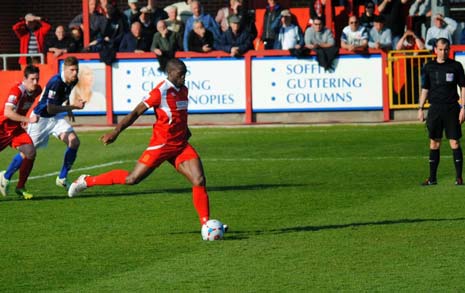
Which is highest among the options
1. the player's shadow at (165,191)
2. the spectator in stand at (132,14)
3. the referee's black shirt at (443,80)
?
the spectator in stand at (132,14)

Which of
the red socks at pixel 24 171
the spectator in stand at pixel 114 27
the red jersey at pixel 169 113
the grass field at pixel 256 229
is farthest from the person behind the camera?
the spectator in stand at pixel 114 27

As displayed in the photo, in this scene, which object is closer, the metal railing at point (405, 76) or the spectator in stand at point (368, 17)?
the metal railing at point (405, 76)

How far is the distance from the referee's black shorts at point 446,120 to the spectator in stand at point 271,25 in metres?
10.6

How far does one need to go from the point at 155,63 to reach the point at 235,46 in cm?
181

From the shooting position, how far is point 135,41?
86.3 ft

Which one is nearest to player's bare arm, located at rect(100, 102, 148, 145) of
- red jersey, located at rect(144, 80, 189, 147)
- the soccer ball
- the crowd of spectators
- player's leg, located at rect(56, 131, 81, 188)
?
red jersey, located at rect(144, 80, 189, 147)

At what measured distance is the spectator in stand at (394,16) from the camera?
2588cm

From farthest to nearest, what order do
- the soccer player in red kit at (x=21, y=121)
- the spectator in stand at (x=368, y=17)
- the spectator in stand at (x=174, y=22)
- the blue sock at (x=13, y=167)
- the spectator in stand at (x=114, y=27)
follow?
the spectator in stand at (x=114, y=27), the spectator in stand at (x=174, y=22), the spectator in stand at (x=368, y=17), the blue sock at (x=13, y=167), the soccer player in red kit at (x=21, y=121)

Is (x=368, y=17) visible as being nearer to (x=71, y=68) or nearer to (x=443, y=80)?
(x=443, y=80)

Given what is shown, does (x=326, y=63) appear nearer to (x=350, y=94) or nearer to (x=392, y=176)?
(x=350, y=94)

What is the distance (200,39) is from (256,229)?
46.3ft

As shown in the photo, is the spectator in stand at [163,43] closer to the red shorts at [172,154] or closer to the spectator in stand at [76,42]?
the spectator in stand at [76,42]

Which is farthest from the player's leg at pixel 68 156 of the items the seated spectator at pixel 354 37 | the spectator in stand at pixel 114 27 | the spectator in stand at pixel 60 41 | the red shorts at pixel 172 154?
the spectator in stand at pixel 60 41

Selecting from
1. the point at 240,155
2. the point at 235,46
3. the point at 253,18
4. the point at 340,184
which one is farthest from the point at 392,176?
the point at 253,18
